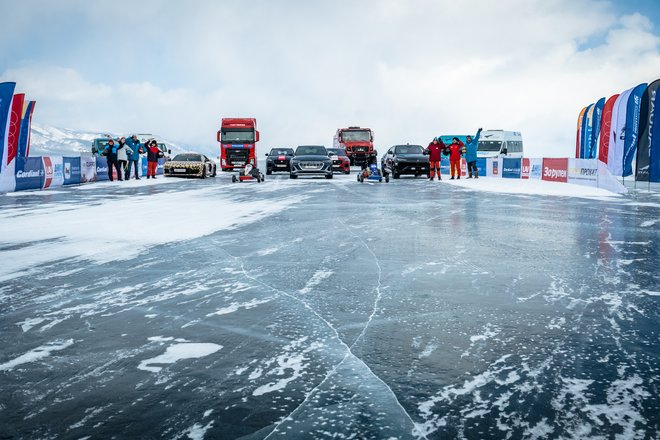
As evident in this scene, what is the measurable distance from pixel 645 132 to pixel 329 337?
1960 cm

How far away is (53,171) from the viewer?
911 inches

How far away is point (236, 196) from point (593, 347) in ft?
48.1

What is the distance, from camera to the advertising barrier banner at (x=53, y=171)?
2242 centimetres

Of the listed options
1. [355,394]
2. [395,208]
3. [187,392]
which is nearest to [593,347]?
[355,394]

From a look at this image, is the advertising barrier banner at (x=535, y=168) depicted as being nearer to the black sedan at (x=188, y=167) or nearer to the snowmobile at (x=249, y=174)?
the snowmobile at (x=249, y=174)

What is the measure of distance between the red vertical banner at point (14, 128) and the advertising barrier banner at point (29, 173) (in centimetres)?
63

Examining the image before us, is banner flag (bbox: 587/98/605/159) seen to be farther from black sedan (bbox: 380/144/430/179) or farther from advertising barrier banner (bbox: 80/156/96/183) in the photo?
advertising barrier banner (bbox: 80/156/96/183)

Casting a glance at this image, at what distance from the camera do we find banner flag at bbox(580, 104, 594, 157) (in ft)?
101

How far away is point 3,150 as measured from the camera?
63.8 feet

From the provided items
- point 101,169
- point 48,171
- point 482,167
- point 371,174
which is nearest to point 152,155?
point 101,169

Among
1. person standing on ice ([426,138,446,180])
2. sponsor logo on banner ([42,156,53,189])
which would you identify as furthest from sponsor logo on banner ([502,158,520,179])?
sponsor logo on banner ([42,156,53,189])

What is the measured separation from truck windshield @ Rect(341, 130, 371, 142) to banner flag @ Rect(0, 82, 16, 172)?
23851 mm

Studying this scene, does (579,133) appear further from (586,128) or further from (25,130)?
(25,130)

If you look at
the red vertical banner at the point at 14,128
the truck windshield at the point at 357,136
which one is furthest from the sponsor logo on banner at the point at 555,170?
the red vertical banner at the point at 14,128
